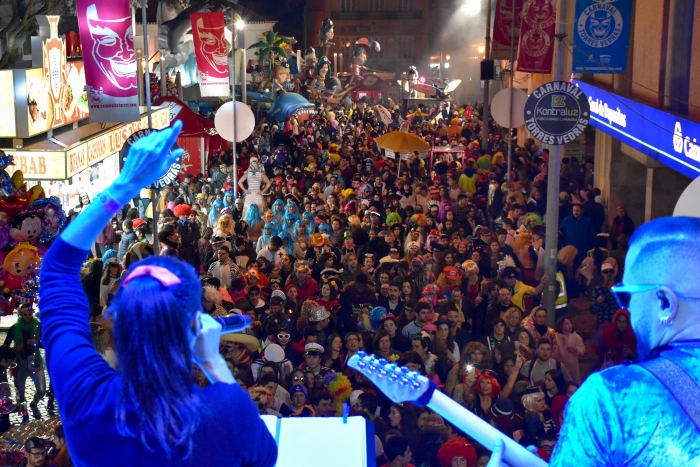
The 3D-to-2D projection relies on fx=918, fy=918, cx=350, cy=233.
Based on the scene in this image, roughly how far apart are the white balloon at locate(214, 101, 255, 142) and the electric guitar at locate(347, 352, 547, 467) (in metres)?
16.2

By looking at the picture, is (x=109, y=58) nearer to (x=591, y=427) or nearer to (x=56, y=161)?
(x=56, y=161)

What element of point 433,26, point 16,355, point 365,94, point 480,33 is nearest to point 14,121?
point 16,355

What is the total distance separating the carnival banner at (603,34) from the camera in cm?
1652

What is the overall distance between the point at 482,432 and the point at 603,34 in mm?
15557

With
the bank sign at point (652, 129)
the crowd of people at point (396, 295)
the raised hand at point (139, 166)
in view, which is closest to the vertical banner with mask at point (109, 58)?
the crowd of people at point (396, 295)

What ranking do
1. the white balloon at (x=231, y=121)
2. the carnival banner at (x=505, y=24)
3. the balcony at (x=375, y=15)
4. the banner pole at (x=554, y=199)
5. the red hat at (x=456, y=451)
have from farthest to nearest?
the balcony at (x=375, y=15)
the carnival banner at (x=505, y=24)
the white balloon at (x=231, y=121)
the banner pole at (x=554, y=199)
the red hat at (x=456, y=451)

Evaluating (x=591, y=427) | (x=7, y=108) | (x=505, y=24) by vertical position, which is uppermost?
(x=505, y=24)

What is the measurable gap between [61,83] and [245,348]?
31.3 ft

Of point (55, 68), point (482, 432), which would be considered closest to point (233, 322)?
point (482, 432)

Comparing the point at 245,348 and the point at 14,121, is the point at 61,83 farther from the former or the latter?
the point at 245,348

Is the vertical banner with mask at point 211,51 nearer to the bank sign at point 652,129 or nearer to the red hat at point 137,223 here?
the red hat at point 137,223

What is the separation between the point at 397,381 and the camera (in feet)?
7.94

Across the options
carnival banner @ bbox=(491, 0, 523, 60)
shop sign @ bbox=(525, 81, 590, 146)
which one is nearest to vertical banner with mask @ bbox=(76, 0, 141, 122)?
shop sign @ bbox=(525, 81, 590, 146)

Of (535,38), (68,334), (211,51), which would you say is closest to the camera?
(68,334)
